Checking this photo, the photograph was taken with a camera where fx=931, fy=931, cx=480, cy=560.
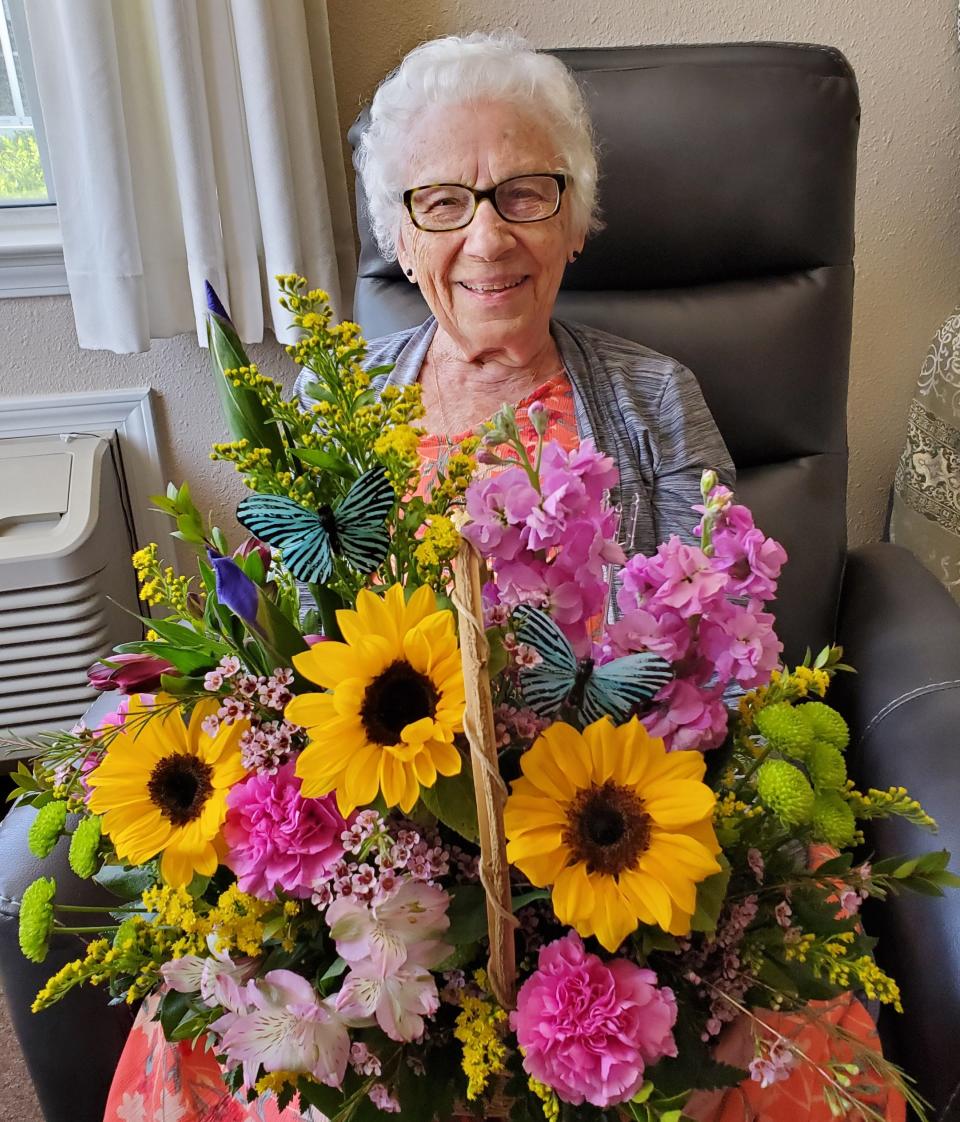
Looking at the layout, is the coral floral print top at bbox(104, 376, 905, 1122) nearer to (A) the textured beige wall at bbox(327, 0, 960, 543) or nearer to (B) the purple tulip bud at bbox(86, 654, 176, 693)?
(B) the purple tulip bud at bbox(86, 654, 176, 693)

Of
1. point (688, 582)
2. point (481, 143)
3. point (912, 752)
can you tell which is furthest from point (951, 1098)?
point (481, 143)

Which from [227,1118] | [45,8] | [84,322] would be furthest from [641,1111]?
[45,8]

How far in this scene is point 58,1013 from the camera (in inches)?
33.9

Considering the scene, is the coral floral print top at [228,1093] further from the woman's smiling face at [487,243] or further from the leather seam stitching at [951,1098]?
the woman's smiling face at [487,243]

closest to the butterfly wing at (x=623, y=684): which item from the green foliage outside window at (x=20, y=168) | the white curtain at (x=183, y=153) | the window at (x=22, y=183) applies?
the white curtain at (x=183, y=153)

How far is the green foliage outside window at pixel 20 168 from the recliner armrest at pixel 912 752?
1502 millimetres

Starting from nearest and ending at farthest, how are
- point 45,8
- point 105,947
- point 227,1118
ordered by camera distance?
1. point 105,947
2. point 227,1118
3. point 45,8

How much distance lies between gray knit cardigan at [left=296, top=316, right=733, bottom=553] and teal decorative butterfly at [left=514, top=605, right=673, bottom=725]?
0.73 metres

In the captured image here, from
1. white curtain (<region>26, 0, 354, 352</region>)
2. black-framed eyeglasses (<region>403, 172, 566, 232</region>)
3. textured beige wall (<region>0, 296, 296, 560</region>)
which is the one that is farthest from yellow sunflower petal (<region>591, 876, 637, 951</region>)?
textured beige wall (<region>0, 296, 296, 560</region>)

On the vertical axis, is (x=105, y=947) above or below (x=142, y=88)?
below

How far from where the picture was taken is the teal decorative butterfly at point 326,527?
0.42m

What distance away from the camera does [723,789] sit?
536mm

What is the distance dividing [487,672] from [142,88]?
1.30m

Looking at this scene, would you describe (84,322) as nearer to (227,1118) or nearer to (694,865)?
(227,1118)
